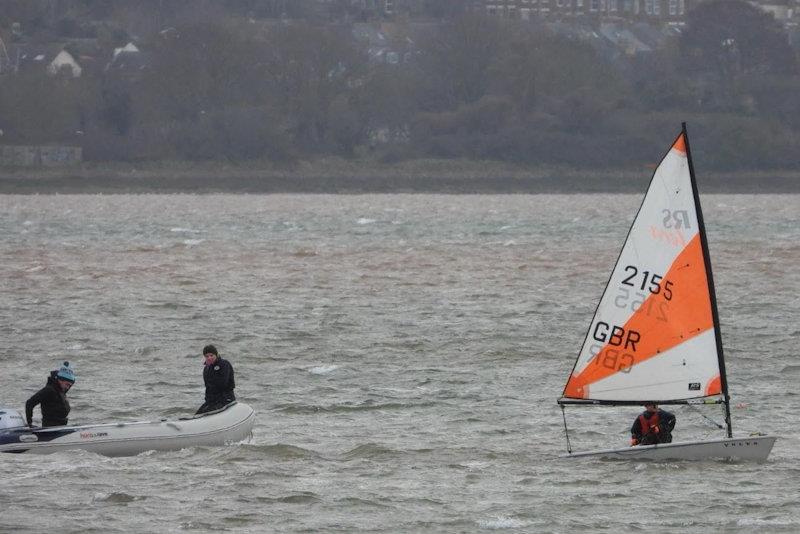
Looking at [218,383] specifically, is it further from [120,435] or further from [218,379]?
[120,435]

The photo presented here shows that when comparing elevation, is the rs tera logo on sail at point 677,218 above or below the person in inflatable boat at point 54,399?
above

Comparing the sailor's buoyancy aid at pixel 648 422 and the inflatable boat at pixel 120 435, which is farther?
the inflatable boat at pixel 120 435

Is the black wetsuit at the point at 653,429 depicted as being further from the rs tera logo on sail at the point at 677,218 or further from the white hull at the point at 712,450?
the rs tera logo on sail at the point at 677,218

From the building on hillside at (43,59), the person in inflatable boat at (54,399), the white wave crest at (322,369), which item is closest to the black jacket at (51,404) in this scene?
the person in inflatable boat at (54,399)

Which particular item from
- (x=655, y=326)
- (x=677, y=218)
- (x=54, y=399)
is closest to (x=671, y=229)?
(x=677, y=218)

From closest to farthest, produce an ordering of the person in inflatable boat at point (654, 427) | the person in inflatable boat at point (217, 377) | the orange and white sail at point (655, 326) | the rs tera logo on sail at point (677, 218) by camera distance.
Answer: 1. the rs tera logo on sail at point (677, 218)
2. the orange and white sail at point (655, 326)
3. the person in inflatable boat at point (654, 427)
4. the person in inflatable boat at point (217, 377)

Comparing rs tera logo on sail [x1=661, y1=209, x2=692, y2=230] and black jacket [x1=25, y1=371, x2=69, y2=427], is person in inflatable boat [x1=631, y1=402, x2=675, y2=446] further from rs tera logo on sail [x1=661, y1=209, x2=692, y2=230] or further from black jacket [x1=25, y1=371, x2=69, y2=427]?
black jacket [x1=25, y1=371, x2=69, y2=427]

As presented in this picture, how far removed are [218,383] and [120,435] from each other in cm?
142

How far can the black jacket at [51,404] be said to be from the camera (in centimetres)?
2159

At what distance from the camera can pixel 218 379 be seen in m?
22.5

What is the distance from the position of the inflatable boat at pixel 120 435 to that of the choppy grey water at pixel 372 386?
0.19 metres

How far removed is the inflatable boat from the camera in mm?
21875

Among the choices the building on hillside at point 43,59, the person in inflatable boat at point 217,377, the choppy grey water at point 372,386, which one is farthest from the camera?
the building on hillside at point 43,59

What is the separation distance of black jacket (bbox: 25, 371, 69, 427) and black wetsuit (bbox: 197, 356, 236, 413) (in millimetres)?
1814
